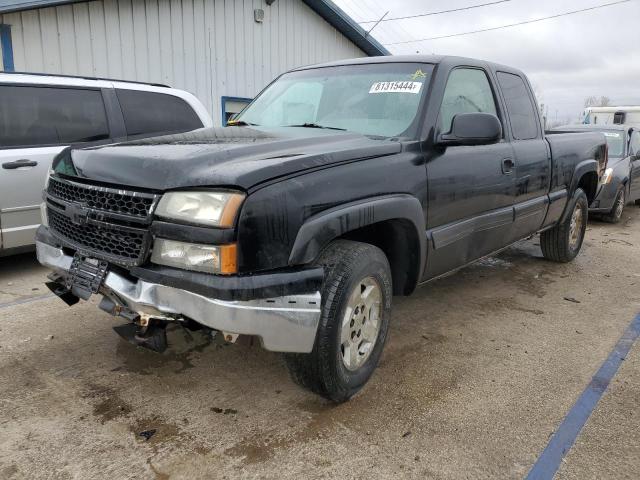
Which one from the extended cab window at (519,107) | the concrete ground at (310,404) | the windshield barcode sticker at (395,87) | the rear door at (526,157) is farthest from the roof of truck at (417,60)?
the concrete ground at (310,404)

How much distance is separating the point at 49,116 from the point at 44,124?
0.32 feet

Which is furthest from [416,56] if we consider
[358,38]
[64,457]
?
[358,38]

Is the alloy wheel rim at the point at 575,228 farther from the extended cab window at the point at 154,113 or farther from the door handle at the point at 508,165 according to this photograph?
the extended cab window at the point at 154,113

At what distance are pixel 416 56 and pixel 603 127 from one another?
7775mm

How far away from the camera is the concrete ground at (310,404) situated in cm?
236

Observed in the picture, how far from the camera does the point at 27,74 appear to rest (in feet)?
16.3

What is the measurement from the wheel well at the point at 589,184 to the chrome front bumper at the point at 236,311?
462cm

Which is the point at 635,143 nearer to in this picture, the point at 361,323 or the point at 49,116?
the point at 361,323

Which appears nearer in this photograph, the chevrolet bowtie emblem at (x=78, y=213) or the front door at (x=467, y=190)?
Result: the chevrolet bowtie emblem at (x=78, y=213)

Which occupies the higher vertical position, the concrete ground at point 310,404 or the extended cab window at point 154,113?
the extended cab window at point 154,113

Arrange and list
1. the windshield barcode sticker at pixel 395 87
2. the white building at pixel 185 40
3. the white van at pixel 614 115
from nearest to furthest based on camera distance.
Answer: the windshield barcode sticker at pixel 395 87
the white building at pixel 185 40
the white van at pixel 614 115

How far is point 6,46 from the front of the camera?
797 centimetres

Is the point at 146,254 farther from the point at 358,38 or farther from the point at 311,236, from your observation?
the point at 358,38

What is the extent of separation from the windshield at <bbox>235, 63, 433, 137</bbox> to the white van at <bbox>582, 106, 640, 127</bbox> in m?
17.5
